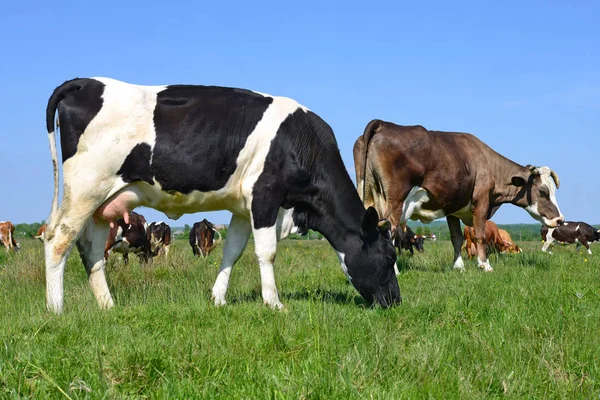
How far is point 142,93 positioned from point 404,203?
6.42 meters

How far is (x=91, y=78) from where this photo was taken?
25.2 ft

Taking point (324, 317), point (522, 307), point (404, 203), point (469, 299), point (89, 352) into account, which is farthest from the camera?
point (404, 203)

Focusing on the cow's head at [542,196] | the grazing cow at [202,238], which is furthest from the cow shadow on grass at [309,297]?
the grazing cow at [202,238]

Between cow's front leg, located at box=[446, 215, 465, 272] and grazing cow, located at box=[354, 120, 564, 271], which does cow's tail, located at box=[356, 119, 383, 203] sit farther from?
cow's front leg, located at box=[446, 215, 465, 272]

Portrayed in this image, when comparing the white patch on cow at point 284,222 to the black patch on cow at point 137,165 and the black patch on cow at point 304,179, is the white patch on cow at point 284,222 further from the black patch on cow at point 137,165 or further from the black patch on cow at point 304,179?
the black patch on cow at point 137,165

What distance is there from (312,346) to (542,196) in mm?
10616

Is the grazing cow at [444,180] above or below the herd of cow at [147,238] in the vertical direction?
above

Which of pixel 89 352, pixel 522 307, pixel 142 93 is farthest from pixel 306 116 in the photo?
pixel 89 352

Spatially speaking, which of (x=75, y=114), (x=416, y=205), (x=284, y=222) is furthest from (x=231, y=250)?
(x=416, y=205)

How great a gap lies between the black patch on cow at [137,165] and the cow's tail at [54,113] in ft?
2.91

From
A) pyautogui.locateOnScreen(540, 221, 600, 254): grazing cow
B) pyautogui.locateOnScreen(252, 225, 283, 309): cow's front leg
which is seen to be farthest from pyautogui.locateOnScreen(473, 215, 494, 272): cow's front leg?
pyautogui.locateOnScreen(540, 221, 600, 254): grazing cow

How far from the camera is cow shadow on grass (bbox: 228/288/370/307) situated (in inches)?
316

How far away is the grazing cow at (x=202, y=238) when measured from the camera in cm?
2283

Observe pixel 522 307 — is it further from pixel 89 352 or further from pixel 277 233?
pixel 89 352
